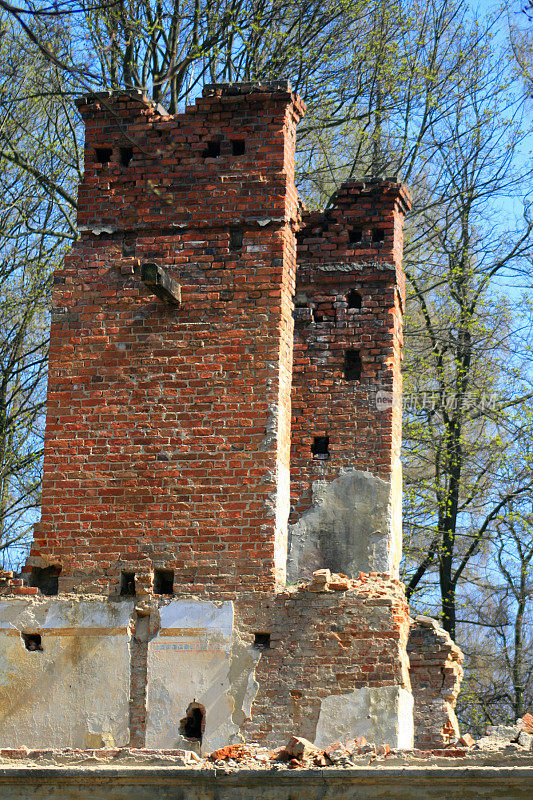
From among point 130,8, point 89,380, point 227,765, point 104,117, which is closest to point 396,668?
point 227,765

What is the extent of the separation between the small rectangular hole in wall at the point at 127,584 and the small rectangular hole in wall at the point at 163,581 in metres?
0.19

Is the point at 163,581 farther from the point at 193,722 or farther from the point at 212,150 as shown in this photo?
the point at 212,150

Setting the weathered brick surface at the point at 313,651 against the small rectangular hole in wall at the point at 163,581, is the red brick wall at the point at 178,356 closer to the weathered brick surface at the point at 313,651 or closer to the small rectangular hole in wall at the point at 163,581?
the small rectangular hole in wall at the point at 163,581

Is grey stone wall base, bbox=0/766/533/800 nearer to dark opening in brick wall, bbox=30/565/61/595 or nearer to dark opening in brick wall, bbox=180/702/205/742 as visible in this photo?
dark opening in brick wall, bbox=180/702/205/742

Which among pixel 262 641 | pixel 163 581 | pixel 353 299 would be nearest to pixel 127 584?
pixel 163 581

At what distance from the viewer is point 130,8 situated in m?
17.6

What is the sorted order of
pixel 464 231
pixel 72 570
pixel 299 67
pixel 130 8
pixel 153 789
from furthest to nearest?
pixel 464 231 < pixel 299 67 < pixel 130 8 < pixel 72 570 < pixel 153 789

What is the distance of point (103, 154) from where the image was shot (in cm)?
1070

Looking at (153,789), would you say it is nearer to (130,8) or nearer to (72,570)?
(72,570)

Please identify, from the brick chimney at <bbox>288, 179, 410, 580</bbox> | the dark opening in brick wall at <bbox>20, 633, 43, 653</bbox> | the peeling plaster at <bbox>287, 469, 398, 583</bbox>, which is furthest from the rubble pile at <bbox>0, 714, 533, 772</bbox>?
the brick chimney at <bbox>288, 179, 410, 580</bbox>

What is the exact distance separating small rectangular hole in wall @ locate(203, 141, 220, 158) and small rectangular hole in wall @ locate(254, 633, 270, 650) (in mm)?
4049

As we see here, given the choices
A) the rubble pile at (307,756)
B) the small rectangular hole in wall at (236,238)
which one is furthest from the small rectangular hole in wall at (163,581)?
the small rectangular hole in wall at (236,238)

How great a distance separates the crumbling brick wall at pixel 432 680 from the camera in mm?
11648

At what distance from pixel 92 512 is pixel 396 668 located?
8.93ft
